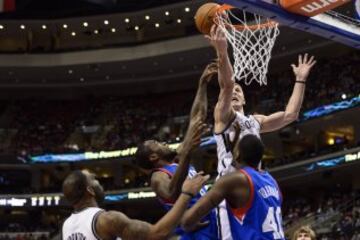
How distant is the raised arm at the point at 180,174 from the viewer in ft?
13.9

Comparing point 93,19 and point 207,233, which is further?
point 93,19

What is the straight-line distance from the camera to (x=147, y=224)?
392 cm

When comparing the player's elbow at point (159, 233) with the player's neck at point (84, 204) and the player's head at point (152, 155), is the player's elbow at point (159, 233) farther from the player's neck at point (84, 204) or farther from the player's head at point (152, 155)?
the player's head at point (152, 155)

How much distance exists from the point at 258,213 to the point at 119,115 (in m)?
30.3

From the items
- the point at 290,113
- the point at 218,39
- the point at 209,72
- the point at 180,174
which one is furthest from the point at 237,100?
the point at 180,174

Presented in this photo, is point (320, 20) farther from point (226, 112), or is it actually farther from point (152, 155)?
point (152, 155)

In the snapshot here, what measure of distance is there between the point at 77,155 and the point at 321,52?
40.6 ft

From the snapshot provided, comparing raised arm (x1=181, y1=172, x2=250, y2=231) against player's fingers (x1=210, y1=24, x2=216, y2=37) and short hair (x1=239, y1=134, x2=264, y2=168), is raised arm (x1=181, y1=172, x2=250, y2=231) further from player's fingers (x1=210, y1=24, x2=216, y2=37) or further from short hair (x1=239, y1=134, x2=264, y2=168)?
player's fingers (x1=210, y1=24, x2=216, y2=37)

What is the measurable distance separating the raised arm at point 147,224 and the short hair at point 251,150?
1.37 ft

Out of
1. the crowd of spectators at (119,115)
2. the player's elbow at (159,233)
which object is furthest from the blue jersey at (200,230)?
the crowd of spectators at (119,115)

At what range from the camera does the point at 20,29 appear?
112 ft

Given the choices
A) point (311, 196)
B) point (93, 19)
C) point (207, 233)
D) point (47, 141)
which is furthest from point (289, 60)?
point (207, 233)

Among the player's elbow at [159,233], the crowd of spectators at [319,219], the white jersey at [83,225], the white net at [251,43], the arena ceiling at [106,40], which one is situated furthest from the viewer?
the arena ceiling at [106,40]

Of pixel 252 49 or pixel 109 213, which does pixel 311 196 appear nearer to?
pixel 252 49
